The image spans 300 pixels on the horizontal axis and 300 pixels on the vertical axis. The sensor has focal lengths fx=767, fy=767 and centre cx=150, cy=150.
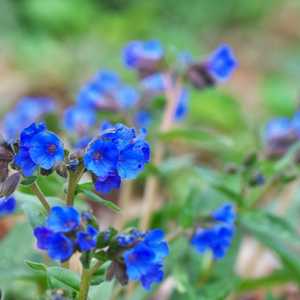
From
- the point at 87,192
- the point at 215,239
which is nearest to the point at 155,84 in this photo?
the point at 215,239

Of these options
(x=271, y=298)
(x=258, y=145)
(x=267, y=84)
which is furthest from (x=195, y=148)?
(x=271, y=298)

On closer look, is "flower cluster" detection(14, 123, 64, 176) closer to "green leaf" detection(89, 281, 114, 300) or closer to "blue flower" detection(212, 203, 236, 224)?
"green leaf" detection(89, 281, 114, 300)

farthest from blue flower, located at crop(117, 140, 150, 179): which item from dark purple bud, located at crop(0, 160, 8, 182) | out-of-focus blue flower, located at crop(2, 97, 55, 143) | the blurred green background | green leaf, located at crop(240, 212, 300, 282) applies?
the blurred green background

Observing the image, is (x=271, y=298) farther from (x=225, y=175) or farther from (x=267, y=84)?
(x=267, y=84)

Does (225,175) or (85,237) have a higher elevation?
(225,175)

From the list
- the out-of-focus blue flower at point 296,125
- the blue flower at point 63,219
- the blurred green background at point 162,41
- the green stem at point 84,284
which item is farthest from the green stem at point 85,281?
the blurred green background at point 162,41
